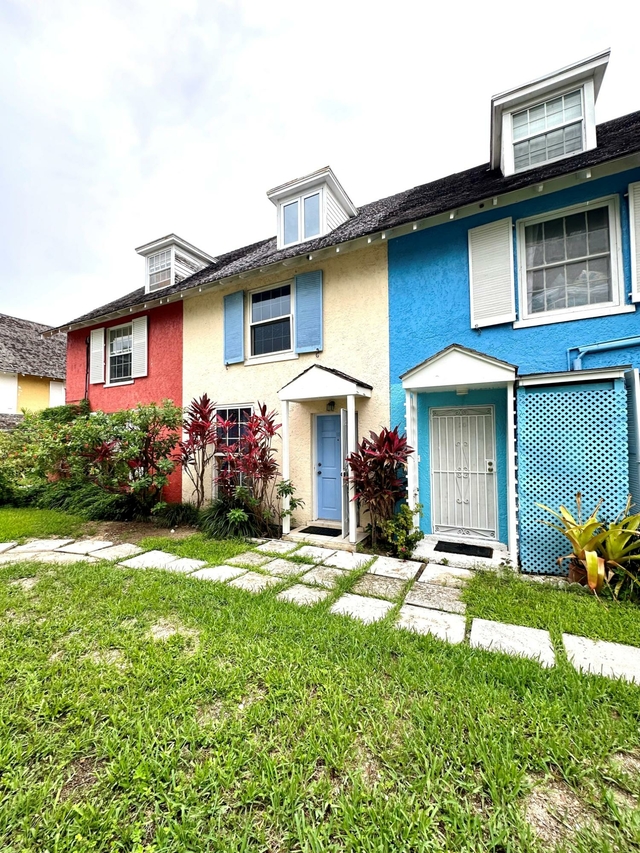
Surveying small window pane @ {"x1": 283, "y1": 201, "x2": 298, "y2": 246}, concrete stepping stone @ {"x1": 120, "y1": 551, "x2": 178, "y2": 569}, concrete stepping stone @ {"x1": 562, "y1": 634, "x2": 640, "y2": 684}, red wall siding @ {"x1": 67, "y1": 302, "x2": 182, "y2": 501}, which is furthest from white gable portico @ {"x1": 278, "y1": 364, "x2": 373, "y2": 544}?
small window pane @ {"x1": 283, "y1": 201, "x2": 298, "y2": 246}

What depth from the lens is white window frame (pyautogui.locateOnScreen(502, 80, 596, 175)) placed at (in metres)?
5.75

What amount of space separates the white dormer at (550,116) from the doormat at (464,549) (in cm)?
A: 677

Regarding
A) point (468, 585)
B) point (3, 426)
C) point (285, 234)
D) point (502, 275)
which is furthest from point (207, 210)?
point (468, 585)

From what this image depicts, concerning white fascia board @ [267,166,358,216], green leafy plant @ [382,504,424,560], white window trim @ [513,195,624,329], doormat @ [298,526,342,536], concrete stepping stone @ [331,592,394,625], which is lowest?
doormat @ [298,526,342,536]

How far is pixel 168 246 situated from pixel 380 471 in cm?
1024

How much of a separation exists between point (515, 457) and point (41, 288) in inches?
1142

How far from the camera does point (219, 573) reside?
474 cm

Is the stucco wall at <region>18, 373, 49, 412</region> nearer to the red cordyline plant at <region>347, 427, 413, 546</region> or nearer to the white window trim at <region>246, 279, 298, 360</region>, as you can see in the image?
the white window trim at <region>246, 279, 298, 360</region>

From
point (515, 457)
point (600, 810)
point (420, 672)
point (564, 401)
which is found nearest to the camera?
point (600, 810)

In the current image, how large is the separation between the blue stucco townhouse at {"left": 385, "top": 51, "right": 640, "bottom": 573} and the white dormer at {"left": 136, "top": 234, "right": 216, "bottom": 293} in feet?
25.2

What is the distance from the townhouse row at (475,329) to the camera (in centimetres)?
477

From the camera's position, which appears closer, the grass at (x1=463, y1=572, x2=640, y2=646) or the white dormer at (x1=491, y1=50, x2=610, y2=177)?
the grass at (x1=463, y1=572, x2=640, y2=646)

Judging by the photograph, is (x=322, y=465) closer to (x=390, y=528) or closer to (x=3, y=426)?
(x=390, y=528)

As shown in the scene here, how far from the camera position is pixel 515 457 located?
16.7 feet
